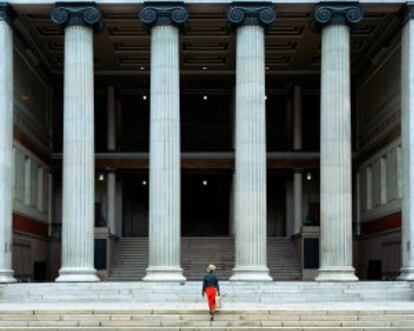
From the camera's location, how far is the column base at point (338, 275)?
135 feet

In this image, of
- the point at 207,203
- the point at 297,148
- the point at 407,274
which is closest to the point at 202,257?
the point at 207,203

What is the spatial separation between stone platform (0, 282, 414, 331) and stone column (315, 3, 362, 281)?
2.11 metres

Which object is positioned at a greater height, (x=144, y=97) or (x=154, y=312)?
(x=144, y=97)

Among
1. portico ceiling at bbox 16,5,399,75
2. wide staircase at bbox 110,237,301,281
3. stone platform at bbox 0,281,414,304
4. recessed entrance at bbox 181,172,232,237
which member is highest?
portico ceiling at bbox 16,5,399,75

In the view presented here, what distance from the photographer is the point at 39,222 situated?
2116 inches

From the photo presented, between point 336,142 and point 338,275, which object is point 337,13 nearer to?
point 336,142

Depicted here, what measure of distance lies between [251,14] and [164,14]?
3870 millimetres

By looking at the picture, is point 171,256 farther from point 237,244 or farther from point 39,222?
point 39,222

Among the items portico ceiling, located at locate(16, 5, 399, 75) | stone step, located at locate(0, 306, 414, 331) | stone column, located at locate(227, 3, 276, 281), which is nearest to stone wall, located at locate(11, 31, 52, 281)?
portico ceiling, located at locate(16, 5, 399, 75)

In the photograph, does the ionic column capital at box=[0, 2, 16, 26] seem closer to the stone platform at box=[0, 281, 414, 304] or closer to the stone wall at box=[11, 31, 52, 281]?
the stone wall at box=[11, 31, 52, 281]

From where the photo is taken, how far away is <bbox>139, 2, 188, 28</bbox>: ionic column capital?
42094mm

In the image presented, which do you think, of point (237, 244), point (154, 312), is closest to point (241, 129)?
point (237, 244)

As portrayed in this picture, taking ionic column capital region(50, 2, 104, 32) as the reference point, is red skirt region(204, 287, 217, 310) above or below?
below

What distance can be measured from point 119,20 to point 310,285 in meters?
16.1
